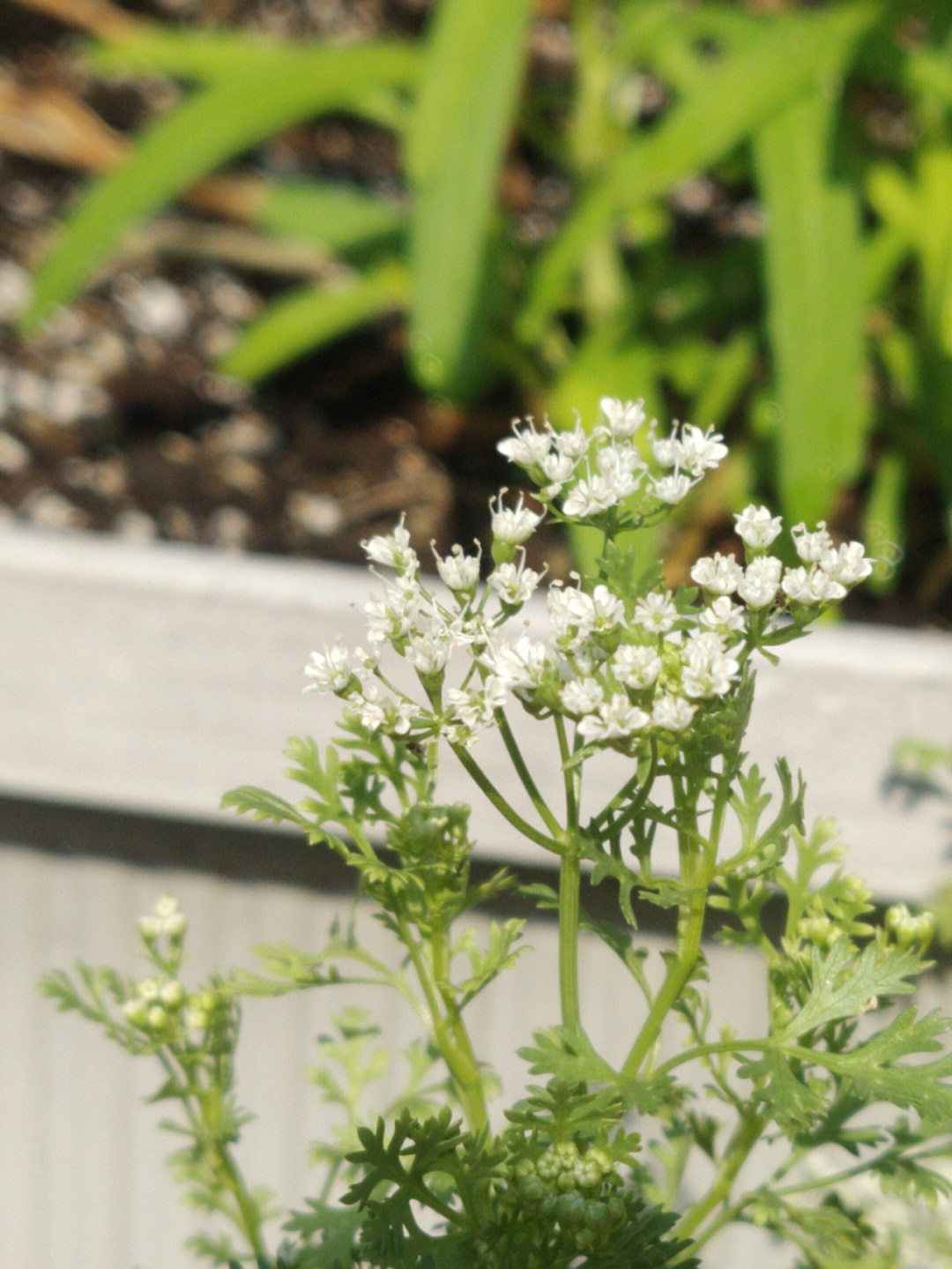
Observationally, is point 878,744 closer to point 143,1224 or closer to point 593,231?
point 593,231

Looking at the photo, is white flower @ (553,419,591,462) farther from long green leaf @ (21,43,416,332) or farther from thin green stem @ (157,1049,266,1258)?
long green leaf @ (21,43,416,332)

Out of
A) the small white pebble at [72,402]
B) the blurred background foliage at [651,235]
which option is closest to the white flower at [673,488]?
the blurred background foliage at [651,235]

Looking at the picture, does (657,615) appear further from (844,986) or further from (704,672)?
(844,986)

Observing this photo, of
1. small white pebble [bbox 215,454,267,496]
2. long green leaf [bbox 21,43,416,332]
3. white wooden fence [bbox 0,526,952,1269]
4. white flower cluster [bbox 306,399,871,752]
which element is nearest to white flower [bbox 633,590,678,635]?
white flower cluster [bbox 306,399,871,752]

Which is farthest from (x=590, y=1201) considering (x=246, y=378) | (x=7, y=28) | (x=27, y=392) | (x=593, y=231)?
(x=7, y=28)

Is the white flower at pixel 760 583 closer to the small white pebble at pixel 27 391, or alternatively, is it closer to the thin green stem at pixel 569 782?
the thin green stem at pixel 569 782

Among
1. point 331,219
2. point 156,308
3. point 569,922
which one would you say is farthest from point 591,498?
point 156,308
